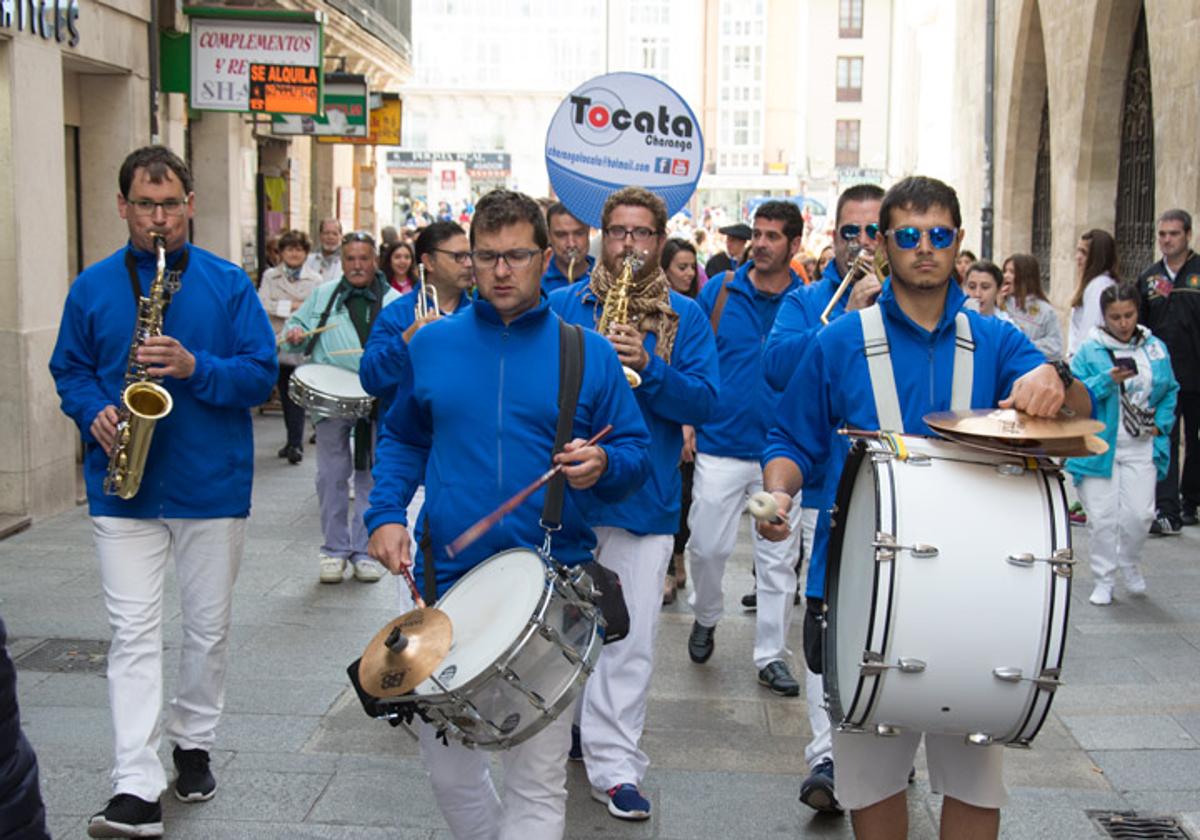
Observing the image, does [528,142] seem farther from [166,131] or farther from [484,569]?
[484,569]

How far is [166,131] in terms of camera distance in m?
14.2

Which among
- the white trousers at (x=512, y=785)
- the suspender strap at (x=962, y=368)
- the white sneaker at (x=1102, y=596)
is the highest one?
the suspender strap at (x=962, y=368)

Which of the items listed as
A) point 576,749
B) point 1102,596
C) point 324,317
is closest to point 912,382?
point 576,749

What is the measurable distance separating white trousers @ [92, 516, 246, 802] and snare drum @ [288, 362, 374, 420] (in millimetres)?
3419

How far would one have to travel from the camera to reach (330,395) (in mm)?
9000

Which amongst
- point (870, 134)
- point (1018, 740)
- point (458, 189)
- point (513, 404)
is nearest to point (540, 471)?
point (513, 404)

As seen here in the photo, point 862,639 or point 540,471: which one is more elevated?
point 540,471

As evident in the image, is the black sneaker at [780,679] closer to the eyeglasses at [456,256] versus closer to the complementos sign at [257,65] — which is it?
the eyeglasses at [456,256]

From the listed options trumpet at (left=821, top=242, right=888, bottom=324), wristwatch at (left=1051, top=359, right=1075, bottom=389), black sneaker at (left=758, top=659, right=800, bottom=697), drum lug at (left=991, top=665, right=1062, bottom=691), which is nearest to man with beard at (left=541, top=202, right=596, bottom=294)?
trumpet at (left=821, top=242, right=888, bottom=324)

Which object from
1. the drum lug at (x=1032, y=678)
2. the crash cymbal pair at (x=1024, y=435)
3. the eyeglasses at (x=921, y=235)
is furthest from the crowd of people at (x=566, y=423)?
the drum lug at (x=1032, y=678)

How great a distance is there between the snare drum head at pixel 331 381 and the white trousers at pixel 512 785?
16.2 ft

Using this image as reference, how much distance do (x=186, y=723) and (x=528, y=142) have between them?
330 feet

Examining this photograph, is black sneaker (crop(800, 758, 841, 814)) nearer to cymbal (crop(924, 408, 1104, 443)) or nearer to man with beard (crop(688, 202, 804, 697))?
man with beard (crop(688, 202, 804, 697))

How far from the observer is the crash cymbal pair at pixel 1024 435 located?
11.8 feet
